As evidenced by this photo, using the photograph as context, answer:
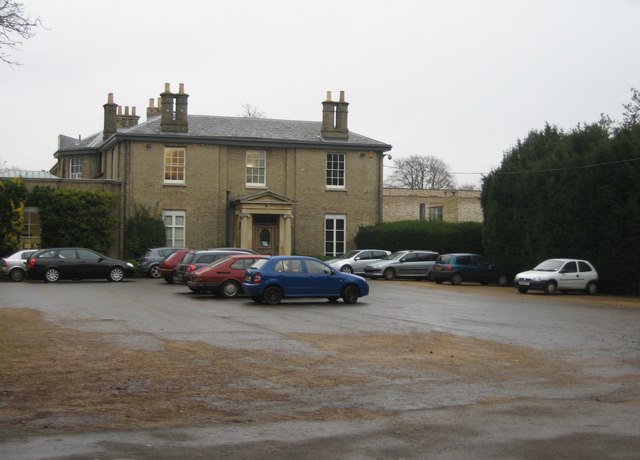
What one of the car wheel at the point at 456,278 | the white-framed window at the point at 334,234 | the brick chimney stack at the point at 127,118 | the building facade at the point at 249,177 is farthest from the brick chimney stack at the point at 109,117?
the car wheel at the point at 456,278

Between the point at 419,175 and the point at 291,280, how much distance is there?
75742 mm

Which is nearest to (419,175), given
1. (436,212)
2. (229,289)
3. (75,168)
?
(436,212)

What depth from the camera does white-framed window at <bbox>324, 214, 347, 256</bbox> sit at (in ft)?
165

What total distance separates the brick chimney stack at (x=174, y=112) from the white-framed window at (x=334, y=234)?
9.89m

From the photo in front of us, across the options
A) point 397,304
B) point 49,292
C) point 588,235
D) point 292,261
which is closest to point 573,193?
point 588,235

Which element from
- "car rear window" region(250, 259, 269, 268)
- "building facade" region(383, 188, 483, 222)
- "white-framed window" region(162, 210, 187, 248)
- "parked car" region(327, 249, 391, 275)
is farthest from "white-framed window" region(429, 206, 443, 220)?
"car rear window" region(250, 259, 269, 268)

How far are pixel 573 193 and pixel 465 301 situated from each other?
415 inches

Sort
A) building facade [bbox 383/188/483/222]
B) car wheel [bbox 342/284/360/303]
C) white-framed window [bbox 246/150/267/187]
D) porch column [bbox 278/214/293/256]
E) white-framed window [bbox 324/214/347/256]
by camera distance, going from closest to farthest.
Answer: car wheel [bbox 342/284/360/303] → porch column [bbox 278/214/293/256] → white-framed window [bbox 246/150/267/187] → white-framed window [bbox 324/214/347/256] → building facade [bbox 383/188/483/222]

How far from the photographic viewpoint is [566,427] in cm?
891

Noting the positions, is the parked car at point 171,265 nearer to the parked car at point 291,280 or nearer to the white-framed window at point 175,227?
the parked car at point 291,280

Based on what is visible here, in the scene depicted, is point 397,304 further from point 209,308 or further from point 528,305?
point 209,308

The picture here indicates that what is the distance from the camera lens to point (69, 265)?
35219mm

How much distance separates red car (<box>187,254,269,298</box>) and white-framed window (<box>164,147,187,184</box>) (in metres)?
20.9

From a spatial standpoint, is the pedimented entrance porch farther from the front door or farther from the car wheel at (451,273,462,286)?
the car wheel at (451,273,462,286)
